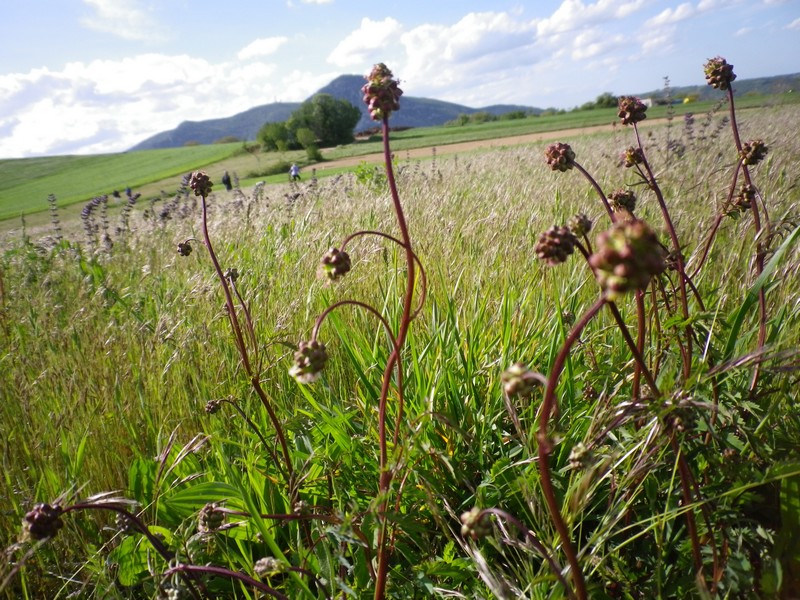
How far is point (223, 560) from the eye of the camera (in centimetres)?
156

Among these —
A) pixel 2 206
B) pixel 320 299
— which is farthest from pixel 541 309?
pixel 2 206

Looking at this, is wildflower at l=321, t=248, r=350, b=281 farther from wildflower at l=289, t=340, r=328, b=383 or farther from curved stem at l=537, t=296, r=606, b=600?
curved stem at l=537, t=296, r=606, b=600

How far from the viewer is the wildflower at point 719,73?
173 cm

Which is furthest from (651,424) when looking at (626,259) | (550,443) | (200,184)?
(200,184)

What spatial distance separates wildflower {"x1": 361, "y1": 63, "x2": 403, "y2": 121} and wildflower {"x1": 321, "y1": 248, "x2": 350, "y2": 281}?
277mm

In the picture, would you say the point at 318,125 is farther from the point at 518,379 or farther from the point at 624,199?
the point at 518,379

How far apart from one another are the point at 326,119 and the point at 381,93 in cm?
7431

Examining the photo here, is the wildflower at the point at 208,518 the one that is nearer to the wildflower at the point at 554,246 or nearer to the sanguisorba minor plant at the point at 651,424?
the sanguisorba minor plant at the point at 651,424

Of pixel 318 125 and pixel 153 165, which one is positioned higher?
pixel 318 125

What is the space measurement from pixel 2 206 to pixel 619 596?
51.2m

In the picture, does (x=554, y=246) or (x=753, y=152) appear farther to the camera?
(x=753, y=152)

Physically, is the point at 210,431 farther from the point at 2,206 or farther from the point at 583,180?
the point at 2,206

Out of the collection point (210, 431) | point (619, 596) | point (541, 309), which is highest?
point (541, 309)

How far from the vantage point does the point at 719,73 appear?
5.69 feet
